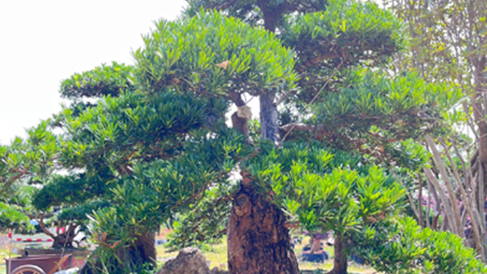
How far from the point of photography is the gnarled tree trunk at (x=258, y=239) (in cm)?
262

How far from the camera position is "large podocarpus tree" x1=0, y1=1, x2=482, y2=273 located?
199 cm

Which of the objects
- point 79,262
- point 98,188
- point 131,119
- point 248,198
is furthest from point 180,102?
point 79,262

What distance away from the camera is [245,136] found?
257 cm

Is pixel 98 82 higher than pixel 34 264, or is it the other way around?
pixel 98 82

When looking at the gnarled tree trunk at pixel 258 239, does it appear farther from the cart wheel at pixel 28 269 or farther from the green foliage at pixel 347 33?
the cart wheel at pixel 28 269

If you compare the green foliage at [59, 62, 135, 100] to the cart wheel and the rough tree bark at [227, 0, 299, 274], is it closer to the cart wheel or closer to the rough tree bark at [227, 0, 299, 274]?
the rough tree bark at [227, 0, 299, 274]

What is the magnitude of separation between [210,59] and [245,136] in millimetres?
566

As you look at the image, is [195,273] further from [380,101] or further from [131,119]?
[380,101]

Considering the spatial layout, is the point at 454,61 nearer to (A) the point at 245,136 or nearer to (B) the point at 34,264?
(A) the point at 245,136

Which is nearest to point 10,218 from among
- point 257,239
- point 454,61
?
point 257,239

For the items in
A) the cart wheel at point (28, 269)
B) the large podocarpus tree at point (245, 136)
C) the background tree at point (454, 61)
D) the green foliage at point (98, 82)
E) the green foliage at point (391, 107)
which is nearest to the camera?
the large podocarpus tree at point (245, 136)

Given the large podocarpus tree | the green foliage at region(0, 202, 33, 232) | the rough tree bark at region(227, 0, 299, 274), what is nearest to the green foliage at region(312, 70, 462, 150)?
the large podocarpus tree

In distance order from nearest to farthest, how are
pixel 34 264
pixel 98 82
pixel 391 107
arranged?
pixel 391 107 < pixel 98 82 < pixel 34 264

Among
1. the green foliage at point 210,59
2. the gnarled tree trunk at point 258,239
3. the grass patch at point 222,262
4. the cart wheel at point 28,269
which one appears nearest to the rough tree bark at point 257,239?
the gnarled tree trunk at point 258,239
